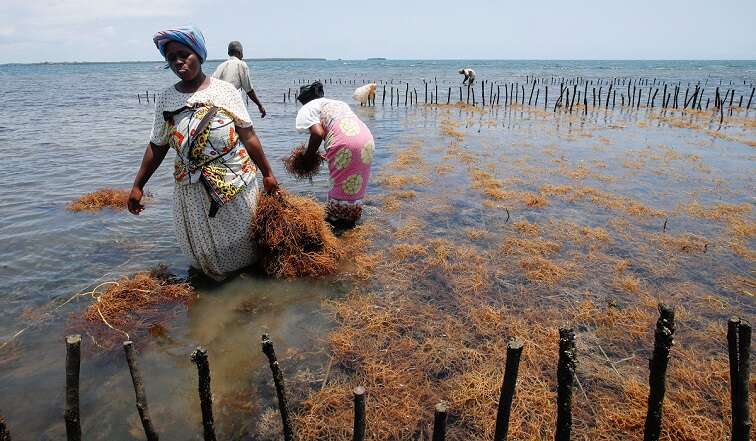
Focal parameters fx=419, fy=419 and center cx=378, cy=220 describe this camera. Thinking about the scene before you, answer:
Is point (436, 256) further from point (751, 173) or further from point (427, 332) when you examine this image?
point (751, 173)

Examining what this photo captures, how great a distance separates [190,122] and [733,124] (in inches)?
777

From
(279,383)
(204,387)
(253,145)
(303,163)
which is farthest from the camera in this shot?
(303,163)

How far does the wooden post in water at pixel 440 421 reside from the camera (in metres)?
1.79

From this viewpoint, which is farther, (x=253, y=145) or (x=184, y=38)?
(x=253, y=145)

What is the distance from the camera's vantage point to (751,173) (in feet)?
28.1

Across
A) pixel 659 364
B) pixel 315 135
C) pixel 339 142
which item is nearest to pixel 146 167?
pixel 315 135

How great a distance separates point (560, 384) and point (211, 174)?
3069 millimetres

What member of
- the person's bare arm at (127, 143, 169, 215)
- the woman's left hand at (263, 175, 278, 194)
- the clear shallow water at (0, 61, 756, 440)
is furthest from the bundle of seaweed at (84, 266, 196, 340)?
the woman's left hand at (263, 175, 278, 194)

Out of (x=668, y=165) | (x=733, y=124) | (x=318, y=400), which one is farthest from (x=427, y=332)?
(x=733, y=124)

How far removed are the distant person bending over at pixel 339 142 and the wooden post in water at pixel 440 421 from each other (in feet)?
12.1

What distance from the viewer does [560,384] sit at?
1.85m

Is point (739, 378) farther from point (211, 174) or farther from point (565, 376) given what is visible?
point (211, 174)

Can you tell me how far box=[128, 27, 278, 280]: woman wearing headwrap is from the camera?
11.2 ft

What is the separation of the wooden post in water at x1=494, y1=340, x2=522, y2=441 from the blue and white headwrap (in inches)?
127
